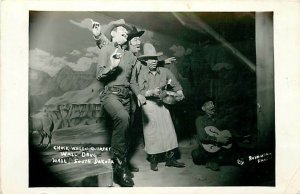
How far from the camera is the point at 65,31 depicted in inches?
55.6

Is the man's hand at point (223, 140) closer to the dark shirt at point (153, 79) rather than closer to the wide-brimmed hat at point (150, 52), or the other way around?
the dark shirt at point (153, 79)

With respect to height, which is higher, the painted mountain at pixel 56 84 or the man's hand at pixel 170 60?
the man's hand at pixel 170 60

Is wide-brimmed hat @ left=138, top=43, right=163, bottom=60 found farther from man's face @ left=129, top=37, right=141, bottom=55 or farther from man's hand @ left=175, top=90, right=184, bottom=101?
man's hand @ left=175, top=90, right=184, bottom=101

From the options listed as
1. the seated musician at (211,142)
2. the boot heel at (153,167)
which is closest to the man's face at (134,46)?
the seated musician at (211,142)

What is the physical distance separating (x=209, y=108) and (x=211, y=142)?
0.14 m

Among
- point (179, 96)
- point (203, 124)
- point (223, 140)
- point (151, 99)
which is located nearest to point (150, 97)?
point (151, 99)

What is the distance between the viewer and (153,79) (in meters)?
1.42

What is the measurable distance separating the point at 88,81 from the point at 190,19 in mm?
481

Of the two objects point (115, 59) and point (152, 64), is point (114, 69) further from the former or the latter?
point (152, 64)

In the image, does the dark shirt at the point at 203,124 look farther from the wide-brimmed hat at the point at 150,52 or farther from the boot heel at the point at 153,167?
the wide-brimmed hat at the point at 150,52

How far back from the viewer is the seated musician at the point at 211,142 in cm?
143

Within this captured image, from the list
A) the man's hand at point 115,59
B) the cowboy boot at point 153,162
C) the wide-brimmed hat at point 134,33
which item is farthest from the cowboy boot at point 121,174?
the wide-brimmed hat at point 134,33

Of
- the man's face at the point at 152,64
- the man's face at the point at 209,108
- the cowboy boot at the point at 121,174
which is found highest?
the man's face at the point at 152,64

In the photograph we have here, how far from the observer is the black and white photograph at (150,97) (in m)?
1.41
